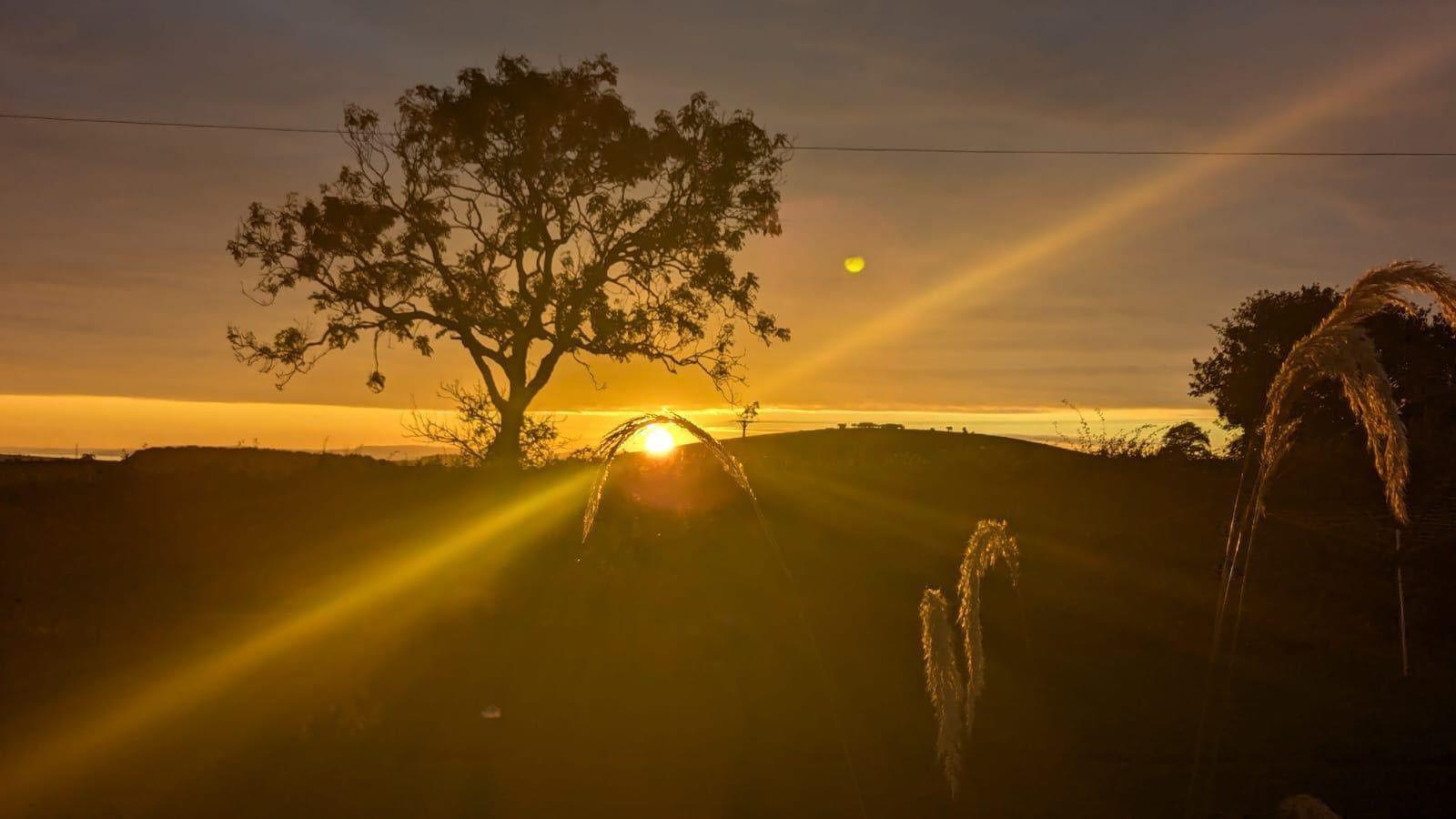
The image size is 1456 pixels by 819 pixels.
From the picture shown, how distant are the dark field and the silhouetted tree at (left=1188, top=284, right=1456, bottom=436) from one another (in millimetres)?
11960

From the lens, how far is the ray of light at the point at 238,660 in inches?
308

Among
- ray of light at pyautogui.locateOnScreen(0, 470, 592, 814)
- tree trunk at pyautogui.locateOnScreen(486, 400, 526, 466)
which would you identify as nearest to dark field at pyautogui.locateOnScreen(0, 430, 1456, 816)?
ray of light at pyautogui.locateOnScreen(0, 470, 592, 814)

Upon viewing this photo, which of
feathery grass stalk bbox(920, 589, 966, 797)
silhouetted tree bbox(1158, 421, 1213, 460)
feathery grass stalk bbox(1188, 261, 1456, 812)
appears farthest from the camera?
silhouetted tree bbox(1158, 421, 1213, 460)

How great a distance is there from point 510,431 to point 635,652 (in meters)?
15.4

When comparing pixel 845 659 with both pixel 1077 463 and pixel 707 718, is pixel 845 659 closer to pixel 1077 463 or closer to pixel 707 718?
pixel 707 718

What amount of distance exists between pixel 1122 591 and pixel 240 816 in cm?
1212

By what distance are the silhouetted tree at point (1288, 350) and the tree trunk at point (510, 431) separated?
20.1 meters

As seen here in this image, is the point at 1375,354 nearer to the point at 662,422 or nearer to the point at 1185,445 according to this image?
the point at 662,422

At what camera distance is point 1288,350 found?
28.3m

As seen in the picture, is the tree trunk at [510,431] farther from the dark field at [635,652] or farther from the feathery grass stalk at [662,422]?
the feathery grass stalk at [662,422]

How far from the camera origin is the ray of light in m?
7.83

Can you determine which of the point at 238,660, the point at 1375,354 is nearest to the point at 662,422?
the point at 1375,354

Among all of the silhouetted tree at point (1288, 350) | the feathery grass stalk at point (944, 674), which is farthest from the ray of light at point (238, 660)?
the silhouetted tree at point (1288, 350)

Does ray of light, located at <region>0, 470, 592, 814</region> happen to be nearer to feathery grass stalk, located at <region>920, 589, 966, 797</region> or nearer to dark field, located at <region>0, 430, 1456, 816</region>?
dark field, located at <region>0, 430, 1456, 816</region>
